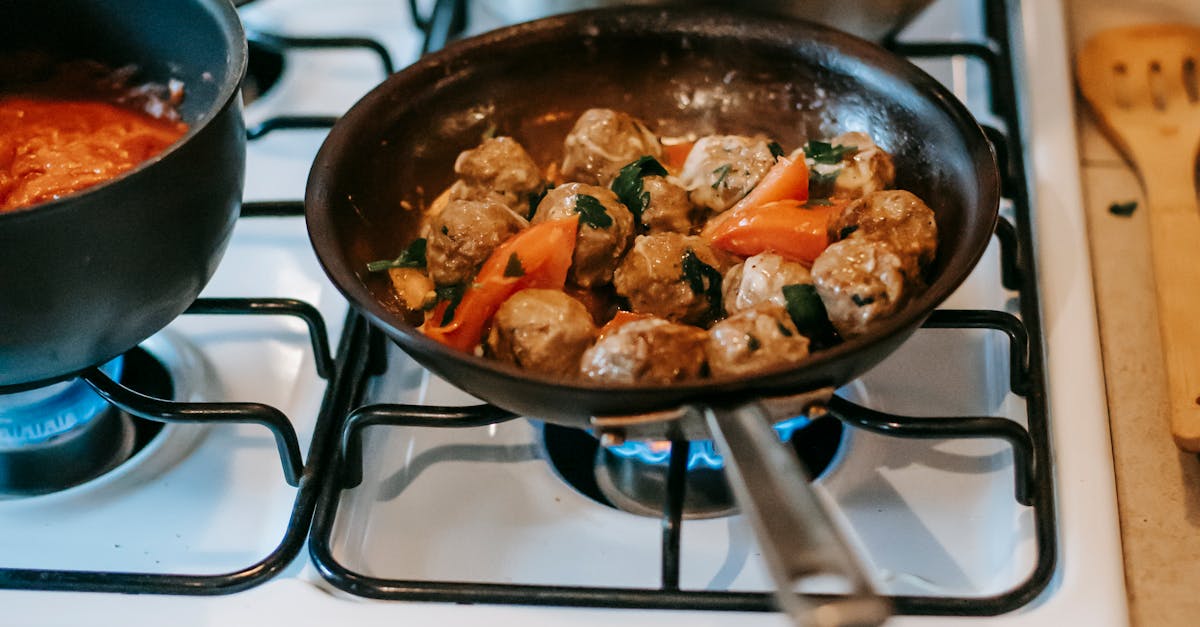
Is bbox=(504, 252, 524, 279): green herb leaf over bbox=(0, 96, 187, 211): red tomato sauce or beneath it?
beneath

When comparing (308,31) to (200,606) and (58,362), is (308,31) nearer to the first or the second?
(58,362)

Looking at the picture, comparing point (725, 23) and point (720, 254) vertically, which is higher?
point (725, 23)

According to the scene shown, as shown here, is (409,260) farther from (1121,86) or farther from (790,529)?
(1121,86)

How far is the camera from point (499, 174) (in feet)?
3.66

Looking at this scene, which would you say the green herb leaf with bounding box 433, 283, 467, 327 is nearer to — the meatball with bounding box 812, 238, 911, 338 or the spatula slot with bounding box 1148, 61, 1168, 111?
the meatball with bounding box 812, 238, 911, 338

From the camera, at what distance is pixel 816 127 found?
1.22 metres

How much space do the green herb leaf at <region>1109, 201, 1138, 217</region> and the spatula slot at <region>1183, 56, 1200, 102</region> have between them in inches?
8.2

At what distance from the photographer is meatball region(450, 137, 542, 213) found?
1114 millimetres

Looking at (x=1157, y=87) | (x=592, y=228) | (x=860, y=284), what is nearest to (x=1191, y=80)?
(x=1157, y=87)

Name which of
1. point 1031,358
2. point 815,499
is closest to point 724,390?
point 815,499

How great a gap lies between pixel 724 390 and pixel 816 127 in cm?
56

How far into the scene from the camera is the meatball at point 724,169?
108 centimetres

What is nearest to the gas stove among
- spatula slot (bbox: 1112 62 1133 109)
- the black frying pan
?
the black frying pan

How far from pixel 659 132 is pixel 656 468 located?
0.47 metres
